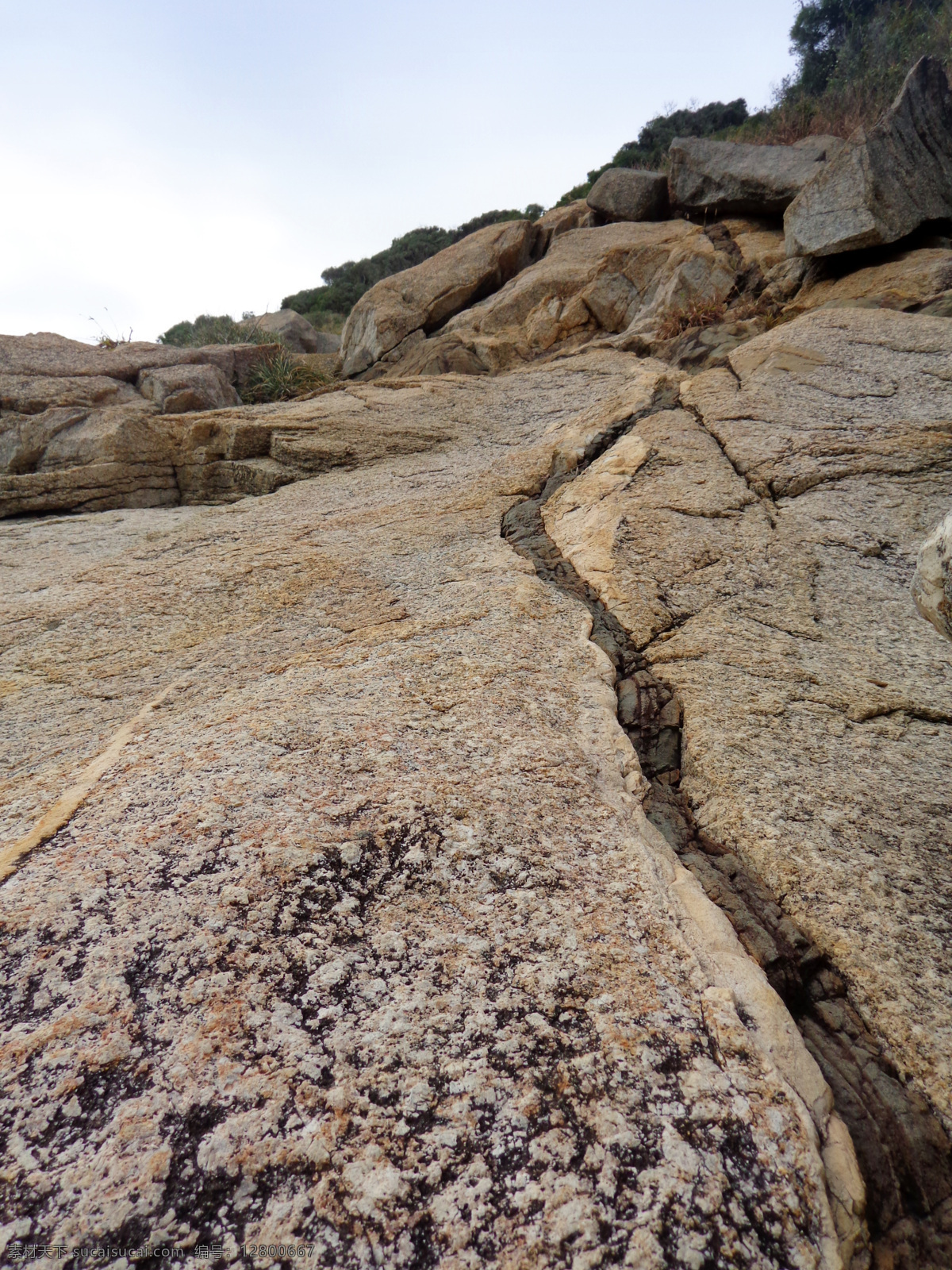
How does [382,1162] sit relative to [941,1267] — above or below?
above

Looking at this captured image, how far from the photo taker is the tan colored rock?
189 centimetres

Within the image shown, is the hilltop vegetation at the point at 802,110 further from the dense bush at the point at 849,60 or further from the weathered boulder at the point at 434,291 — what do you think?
the weathered boulder at the point at 434,291

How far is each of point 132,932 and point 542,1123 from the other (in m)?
1.04

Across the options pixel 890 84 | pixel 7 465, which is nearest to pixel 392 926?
pixel 7 465

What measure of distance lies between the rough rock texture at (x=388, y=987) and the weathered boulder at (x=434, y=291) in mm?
9468

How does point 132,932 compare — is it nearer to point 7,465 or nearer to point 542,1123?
point 542,1123

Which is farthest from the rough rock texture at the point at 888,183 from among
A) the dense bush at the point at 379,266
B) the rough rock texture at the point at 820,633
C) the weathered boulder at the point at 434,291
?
the dense bush at the point at 379,266

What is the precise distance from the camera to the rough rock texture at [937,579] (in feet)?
5.87

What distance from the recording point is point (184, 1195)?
4.05ft

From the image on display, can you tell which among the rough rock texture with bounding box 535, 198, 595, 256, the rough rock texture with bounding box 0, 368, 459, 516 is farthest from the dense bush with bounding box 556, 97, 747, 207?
the rough rock texture with bounding box 0, 368, 459, 516

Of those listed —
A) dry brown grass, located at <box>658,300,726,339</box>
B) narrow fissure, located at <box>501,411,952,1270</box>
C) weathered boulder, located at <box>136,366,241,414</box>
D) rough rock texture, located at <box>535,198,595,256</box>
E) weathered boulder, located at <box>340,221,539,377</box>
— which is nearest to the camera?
narrow fissure, located at <box>501,411,952,1270</box>

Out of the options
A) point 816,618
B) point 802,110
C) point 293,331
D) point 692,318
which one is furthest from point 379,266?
point 816,618

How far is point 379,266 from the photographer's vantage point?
23688 mm

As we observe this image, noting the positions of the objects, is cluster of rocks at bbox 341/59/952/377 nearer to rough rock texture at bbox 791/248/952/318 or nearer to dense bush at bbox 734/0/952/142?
rough rock texture at bbox 791/248/952/318
